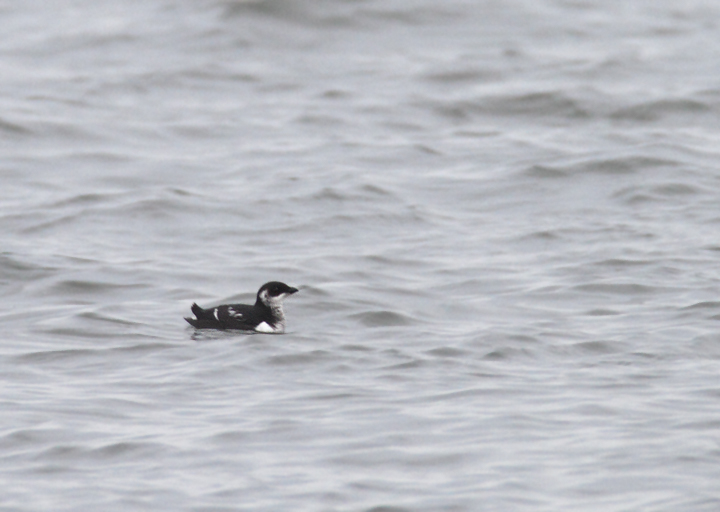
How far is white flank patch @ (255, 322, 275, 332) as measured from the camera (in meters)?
12.0

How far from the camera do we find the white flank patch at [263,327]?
11953mm

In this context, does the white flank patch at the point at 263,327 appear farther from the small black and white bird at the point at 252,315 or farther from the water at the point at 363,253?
the water at the point at 363,253

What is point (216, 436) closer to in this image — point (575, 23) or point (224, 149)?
point (224, 149)

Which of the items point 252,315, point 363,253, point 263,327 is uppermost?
point 252,315

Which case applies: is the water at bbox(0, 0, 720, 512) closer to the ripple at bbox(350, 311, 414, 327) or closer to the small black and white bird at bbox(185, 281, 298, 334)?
the ripple at bbox(350, 311, 414, 327)

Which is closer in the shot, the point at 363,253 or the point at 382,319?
the point at 382,319

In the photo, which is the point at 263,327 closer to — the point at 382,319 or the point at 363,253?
the point at 382,319

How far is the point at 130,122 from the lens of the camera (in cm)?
2070

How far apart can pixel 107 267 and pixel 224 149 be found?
205 inches

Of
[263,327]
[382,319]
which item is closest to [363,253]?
[382,319]

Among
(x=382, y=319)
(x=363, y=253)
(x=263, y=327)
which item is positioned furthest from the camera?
(x=363, y=253)

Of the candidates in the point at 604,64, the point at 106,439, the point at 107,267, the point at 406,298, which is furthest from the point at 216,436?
the point at 604,64

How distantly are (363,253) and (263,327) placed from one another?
3319 mm

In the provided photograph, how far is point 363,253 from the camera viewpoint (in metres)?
15.1
